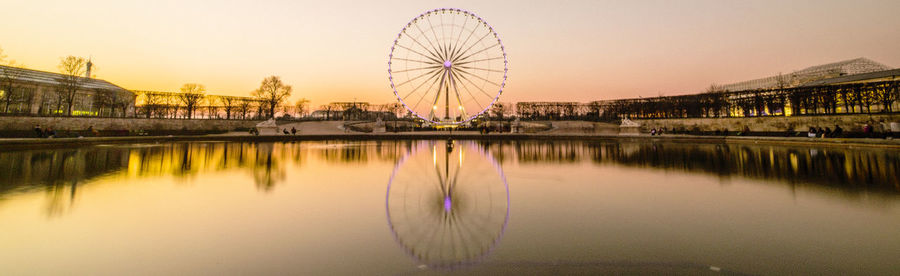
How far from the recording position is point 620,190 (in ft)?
22.3

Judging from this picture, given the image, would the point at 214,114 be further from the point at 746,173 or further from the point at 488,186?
the point at 746,173

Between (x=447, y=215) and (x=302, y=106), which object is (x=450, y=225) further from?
(x=302, y=106)

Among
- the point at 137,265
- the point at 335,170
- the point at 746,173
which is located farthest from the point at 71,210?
the point at 746,173

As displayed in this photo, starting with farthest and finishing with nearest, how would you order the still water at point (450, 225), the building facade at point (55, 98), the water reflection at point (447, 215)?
1. the building facade at point (55, 98)
2. the water reflection at point (447, 215)
3. the still water at point (450, 225)

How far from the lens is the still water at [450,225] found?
3.08m

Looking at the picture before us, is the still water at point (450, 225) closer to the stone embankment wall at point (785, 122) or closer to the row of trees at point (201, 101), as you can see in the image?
the stone embankment wall at point (785, 122)

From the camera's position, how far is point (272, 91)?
53.7 metres

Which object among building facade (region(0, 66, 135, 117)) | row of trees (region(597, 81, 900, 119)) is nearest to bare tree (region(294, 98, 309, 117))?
building facade (region(0, 66, 135, 117))

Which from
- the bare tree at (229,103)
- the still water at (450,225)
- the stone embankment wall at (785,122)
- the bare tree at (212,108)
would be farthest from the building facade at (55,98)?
the stone embankment wall at (785,122)

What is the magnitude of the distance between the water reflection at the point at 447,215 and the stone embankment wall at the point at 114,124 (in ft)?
109

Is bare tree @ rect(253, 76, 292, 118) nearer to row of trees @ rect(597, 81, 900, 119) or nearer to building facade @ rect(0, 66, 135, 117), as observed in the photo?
building facade @ rect(0, 66, 135, 117)

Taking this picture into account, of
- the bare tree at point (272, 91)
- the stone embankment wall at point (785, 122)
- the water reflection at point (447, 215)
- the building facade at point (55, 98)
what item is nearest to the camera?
the water reflection at point (447, 215)

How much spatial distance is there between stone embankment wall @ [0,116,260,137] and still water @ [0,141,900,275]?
3009 centimetres

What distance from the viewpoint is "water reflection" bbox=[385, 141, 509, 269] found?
3.46 m
